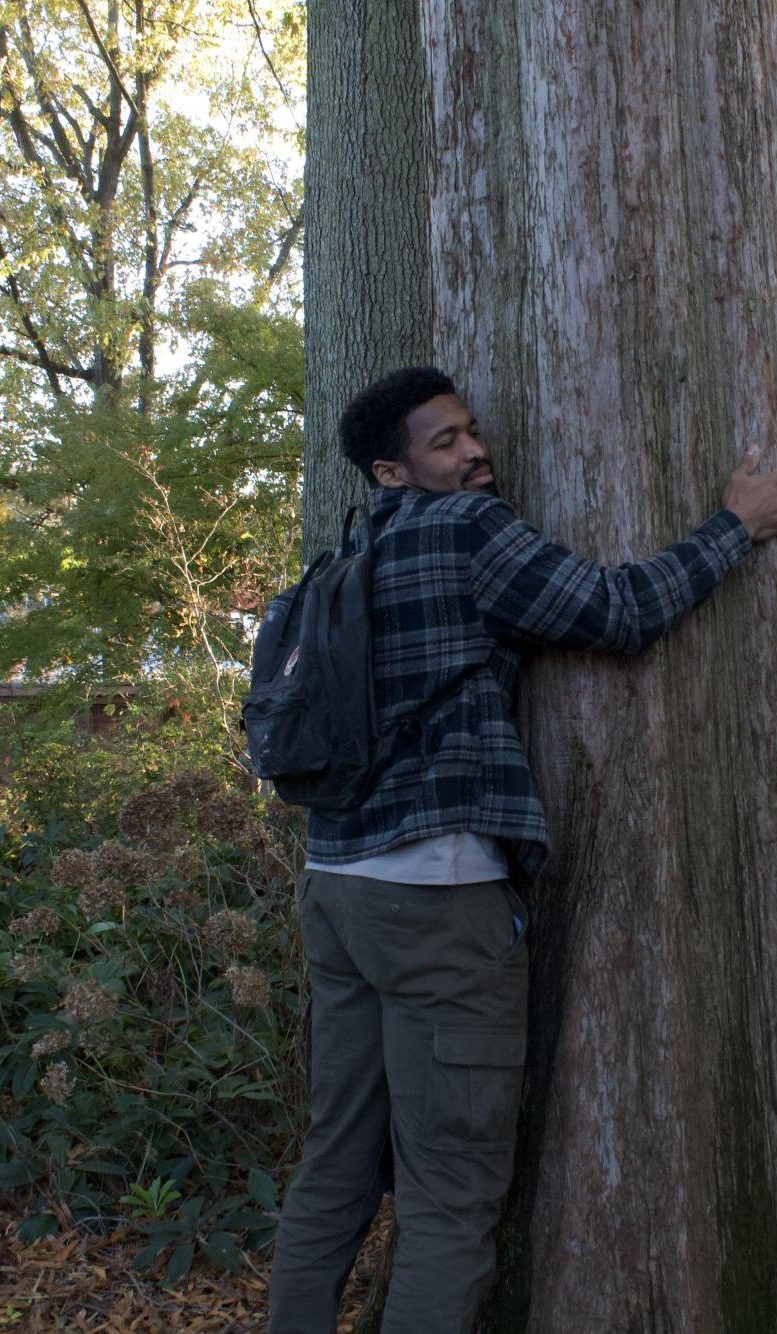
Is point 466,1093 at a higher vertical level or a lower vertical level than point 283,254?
lower

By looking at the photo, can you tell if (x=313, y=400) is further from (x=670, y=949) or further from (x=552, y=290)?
(x=670, y=949)

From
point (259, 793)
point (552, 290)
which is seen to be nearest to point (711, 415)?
point (552, 290)

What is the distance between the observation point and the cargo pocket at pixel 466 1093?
2516 mm

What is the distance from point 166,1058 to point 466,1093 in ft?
6.82

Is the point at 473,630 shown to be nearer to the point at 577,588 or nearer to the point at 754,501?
the point at 577,588

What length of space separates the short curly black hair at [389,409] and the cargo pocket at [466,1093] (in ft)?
4.37

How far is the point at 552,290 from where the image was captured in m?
2.86

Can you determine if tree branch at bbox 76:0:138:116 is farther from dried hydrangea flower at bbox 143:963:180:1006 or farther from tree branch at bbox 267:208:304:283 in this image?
dried hydrangea flower at bbox 143:963:180:1006

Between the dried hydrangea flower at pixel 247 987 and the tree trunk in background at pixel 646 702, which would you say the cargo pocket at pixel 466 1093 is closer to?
the tree trunk in background at pixel 646 702

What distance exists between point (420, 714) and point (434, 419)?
74cm

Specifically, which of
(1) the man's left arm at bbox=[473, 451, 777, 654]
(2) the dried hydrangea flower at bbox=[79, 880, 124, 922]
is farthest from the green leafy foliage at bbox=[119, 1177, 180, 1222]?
(1) the man's left arm at bbox=[473, 451, 777, 654]

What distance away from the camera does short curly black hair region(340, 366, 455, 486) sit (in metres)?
2.94

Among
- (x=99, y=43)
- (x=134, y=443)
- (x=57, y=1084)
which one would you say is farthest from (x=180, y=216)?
(x=57, y=1084)

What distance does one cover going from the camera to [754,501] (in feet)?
9.20
